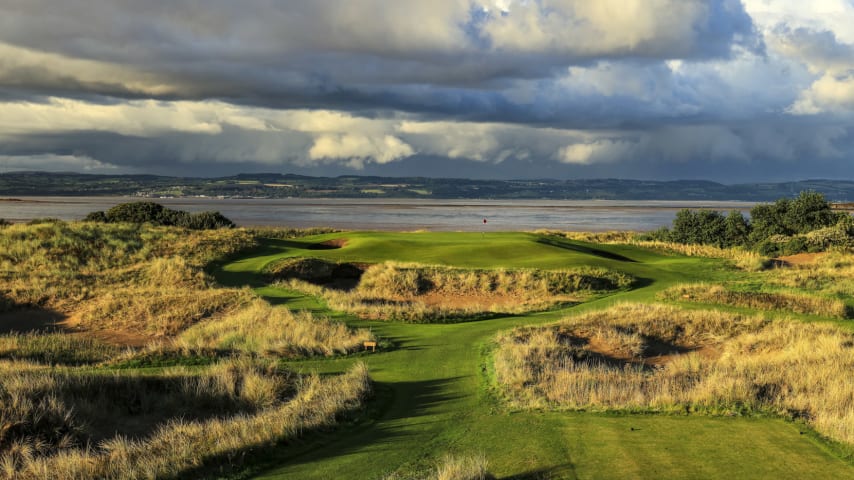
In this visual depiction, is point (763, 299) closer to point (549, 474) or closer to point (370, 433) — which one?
point (549, 474)

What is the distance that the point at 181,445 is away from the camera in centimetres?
911

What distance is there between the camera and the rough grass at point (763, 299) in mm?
21408

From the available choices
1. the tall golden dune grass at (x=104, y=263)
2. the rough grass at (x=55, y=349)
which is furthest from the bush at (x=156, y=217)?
the rough grass at (x=55, y=349)

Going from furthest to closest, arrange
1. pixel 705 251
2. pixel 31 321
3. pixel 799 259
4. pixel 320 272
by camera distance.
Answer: pixel 705 251 → pixel 799 259 → pixel 320 272 → pixel 31 321

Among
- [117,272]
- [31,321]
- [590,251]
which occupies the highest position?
[590,251]

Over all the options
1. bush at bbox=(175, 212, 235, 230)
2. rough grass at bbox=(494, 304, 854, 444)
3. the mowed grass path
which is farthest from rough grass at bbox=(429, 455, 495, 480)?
bush at bbox=(175, 212, 235, 230)

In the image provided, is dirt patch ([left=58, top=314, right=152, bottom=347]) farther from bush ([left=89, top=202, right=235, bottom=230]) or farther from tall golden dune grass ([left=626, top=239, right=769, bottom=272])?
bush ([left=89, top=202, right=235, bottom=230])

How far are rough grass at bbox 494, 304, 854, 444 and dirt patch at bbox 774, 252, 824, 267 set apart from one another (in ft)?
64.1

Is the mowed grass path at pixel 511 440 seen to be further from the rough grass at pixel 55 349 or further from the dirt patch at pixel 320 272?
the dirt patch at pixel 320 272

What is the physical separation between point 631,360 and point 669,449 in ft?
28.8

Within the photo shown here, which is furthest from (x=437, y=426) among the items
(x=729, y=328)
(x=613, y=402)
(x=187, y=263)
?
(x=187, y=263)

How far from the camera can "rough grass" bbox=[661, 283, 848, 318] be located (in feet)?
70.2

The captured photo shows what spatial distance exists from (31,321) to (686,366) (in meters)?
23.0

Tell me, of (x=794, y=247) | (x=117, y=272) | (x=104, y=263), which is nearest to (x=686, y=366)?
(x=117, y=272)
